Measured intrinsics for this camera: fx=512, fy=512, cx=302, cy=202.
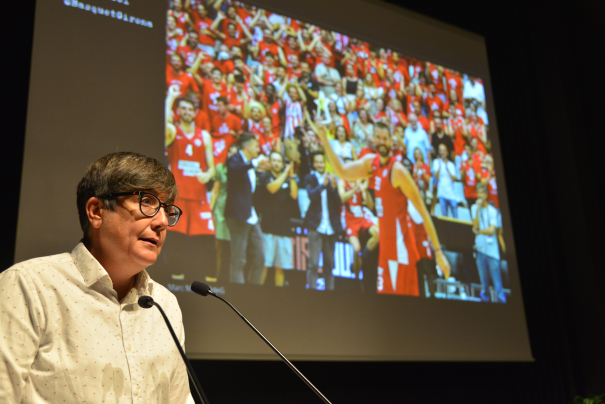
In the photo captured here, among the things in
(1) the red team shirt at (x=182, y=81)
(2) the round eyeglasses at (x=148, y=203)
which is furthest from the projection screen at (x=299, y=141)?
(2) the round eyeglasses at (x=148, y=203)

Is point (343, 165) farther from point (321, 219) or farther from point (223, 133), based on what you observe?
point (223, 133)

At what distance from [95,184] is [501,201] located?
3418mm

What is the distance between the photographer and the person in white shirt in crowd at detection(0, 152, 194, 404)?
128cm

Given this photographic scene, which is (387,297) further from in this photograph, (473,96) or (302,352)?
(473,96)

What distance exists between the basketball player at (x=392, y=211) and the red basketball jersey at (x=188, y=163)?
0.87m

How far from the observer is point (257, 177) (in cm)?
301

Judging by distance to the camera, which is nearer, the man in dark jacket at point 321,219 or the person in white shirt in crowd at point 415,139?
the man in dark jacket at point 321,219

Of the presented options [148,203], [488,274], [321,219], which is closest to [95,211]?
[148,203]

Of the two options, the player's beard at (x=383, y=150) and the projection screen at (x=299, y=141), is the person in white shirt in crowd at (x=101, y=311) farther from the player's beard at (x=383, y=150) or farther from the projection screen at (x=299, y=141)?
the player's beard at (x=383, y=150)

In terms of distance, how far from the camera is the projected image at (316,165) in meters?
2.84

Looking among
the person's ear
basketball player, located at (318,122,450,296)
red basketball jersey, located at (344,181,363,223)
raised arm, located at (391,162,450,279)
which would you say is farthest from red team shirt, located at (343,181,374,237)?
the person's ear

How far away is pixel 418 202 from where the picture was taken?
3646mm

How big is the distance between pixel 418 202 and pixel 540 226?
1703mm

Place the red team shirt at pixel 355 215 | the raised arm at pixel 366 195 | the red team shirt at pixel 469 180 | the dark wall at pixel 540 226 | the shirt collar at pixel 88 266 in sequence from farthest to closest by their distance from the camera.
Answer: the red team shirt at pixel 469 180, the dark wall at pixel 540 226, the raised arm at pixel 366 195, the red team shirt at pixel 355 215, the shirt collar at pixel 88 266
